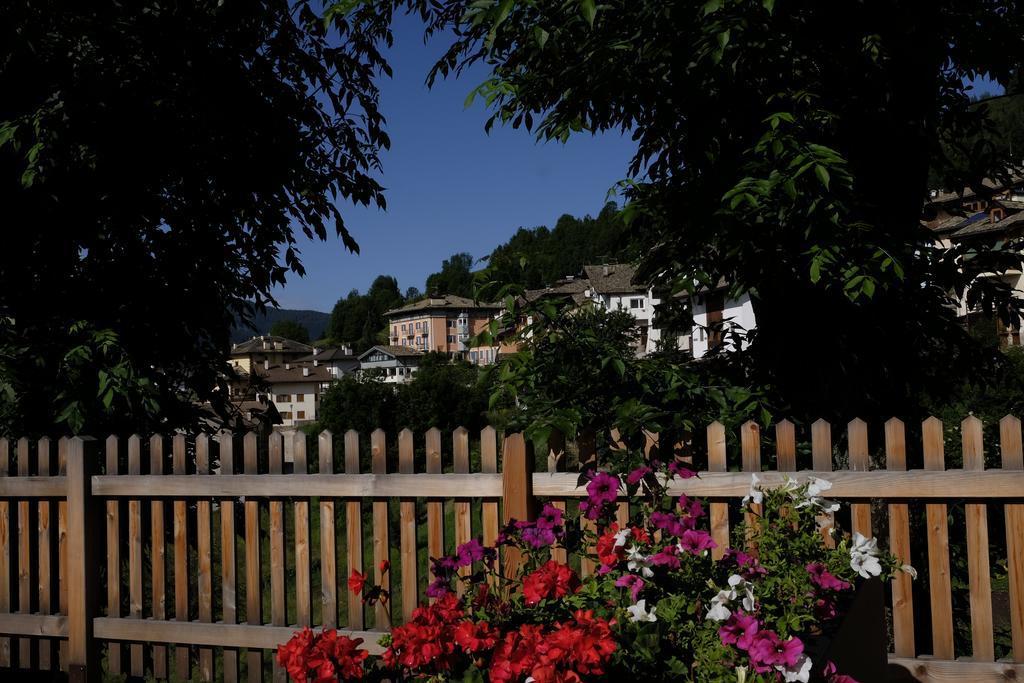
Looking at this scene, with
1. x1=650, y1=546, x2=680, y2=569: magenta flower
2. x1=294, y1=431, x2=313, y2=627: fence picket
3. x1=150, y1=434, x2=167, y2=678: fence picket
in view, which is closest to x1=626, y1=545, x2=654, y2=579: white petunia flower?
x1=650, y1=546, x2=680, y2=569: magenta flower

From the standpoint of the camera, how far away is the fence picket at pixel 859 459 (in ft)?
14.0

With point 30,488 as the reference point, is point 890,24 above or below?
above

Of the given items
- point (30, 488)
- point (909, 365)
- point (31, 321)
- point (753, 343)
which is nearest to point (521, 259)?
point (753, 343)

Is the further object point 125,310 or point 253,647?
point 125,310

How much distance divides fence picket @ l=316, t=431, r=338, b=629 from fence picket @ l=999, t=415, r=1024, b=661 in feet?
10.4

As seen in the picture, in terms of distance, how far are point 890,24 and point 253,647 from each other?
15.6 ft

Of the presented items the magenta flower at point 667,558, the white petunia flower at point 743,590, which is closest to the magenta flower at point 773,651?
the white petunia flower at point 743,590

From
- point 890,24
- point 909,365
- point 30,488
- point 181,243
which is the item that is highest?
point 890,24

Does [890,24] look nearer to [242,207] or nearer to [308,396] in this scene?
[242,207]

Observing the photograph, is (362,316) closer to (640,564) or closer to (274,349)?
(274,349)

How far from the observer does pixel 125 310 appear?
272 inches

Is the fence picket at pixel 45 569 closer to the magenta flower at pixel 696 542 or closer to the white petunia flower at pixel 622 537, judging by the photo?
the white petunia flower at pixel 622 537

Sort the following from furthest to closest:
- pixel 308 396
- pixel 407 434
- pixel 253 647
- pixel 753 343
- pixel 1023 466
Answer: pixel 308 396, pixel 753 343, pixel 253 647, pixel 407 434, pixel 1023 466

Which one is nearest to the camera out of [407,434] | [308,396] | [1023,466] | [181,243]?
[1023,466]
